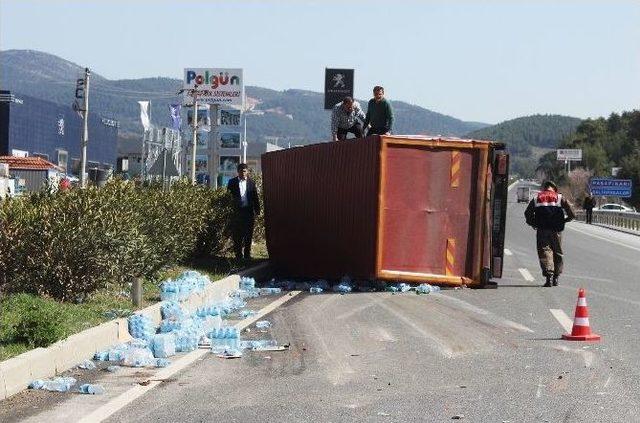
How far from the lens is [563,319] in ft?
45.3

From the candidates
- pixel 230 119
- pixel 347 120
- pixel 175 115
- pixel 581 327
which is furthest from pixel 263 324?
pixel 230 119

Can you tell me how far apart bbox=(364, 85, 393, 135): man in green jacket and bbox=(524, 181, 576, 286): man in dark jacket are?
2824 millimetres

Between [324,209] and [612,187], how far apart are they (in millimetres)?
81623

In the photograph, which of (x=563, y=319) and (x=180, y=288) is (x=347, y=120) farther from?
(x=563, y=319)

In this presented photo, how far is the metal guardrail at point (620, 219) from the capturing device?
61969 millimetres

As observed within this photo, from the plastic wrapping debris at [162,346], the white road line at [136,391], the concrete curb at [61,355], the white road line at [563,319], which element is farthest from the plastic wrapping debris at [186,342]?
the white road line at [563,319]

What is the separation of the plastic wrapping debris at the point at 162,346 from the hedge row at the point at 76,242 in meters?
2.60

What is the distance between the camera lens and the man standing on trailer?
66.1ft

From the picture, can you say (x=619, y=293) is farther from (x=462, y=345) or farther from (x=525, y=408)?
(x=525, y=408)

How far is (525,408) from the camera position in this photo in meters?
8.08

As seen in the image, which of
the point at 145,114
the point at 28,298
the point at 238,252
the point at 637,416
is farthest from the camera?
the point at 145,114

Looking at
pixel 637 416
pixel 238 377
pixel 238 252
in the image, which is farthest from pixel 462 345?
pixel 238 252

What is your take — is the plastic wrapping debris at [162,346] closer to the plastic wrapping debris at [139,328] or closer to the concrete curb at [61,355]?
the concrete curb at [61,355]

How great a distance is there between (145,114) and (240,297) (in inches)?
1198
